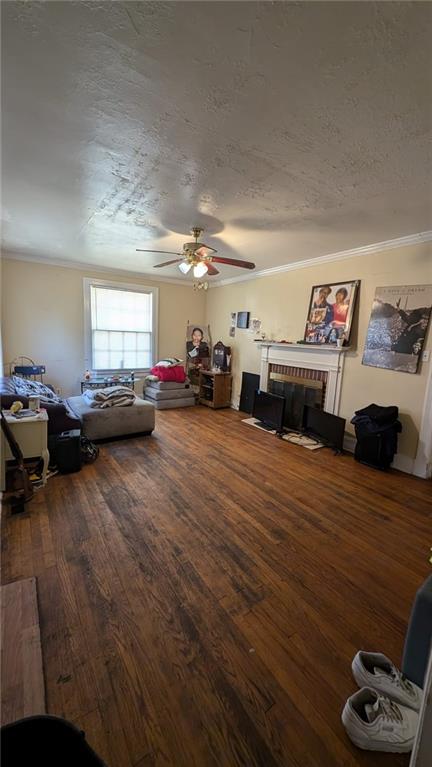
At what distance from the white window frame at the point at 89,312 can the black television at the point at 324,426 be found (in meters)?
3.48

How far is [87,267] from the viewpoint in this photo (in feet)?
17.6

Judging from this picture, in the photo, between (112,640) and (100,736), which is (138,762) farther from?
(112,640)

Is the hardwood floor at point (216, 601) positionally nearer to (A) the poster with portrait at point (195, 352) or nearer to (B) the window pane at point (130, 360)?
(B) the window pane at point (130, 360)

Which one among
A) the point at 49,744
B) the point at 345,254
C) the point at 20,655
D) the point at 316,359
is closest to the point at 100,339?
the point at 316,359

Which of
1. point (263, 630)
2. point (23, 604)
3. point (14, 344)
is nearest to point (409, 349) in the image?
point (263, 630)

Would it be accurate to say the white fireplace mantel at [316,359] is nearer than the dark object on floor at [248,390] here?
Yes

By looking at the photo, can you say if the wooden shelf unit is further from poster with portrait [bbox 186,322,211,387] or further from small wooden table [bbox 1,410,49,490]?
small wooden table [bbox 1,410,49,490]

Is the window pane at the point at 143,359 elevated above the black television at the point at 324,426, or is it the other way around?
the window pane at the point at 143,359

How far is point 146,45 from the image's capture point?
1.24m

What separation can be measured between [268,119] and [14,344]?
497cm

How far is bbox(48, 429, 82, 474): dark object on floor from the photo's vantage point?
119 inches

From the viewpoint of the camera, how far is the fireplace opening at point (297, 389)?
14.5 feet

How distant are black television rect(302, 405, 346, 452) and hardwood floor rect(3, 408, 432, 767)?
33.4 inches

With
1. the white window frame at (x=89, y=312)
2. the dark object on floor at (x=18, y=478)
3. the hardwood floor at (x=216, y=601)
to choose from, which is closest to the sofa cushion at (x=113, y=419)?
the hardwood floor at (x=216, y=601)
